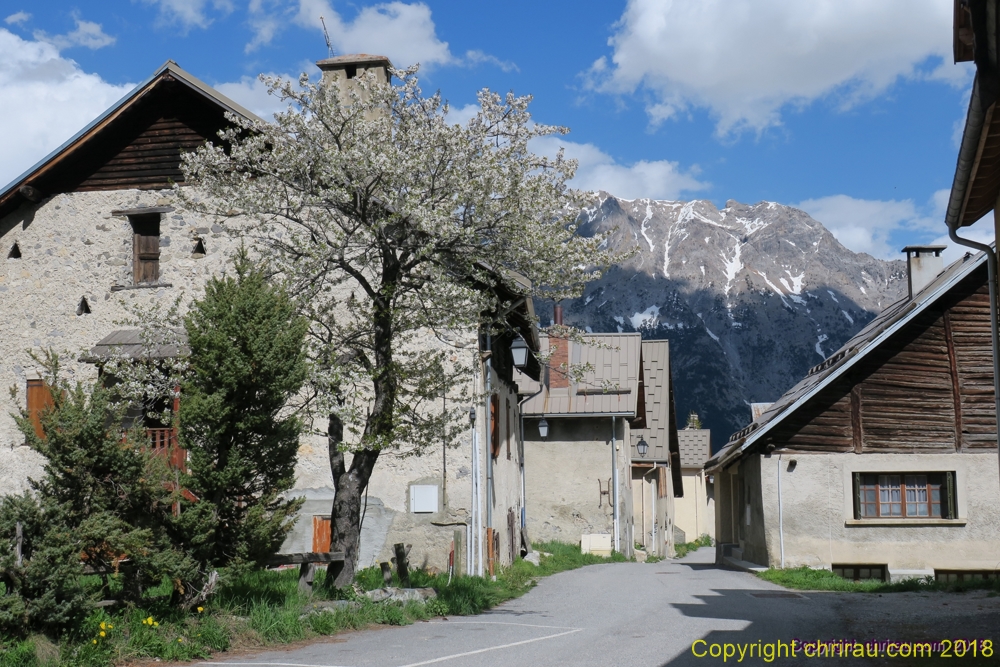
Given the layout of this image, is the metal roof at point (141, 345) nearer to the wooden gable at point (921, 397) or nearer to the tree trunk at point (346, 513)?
the tree trunk at point (346, 513)

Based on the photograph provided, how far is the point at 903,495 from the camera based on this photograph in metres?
21.0

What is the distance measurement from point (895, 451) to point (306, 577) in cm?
1328

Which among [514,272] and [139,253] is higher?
[139,253]

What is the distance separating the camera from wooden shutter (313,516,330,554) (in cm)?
1703

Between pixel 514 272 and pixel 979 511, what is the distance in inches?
471

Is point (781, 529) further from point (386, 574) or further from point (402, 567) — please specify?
point (386, 574)

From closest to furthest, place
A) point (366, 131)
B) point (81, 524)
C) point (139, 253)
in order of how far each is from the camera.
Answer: point (81, 524) → point (366, 131) → point (139, 253)

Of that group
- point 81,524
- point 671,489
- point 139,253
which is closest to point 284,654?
point 81,524

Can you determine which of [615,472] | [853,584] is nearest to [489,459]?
[853,584]

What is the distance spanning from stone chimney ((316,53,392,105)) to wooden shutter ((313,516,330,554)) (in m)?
7.38

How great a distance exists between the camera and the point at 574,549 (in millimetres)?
28344

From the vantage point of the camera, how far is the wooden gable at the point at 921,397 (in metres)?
20.8

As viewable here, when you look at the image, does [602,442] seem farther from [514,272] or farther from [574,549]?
[514,272]

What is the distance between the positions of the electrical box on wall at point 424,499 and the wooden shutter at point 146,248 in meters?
6.01
